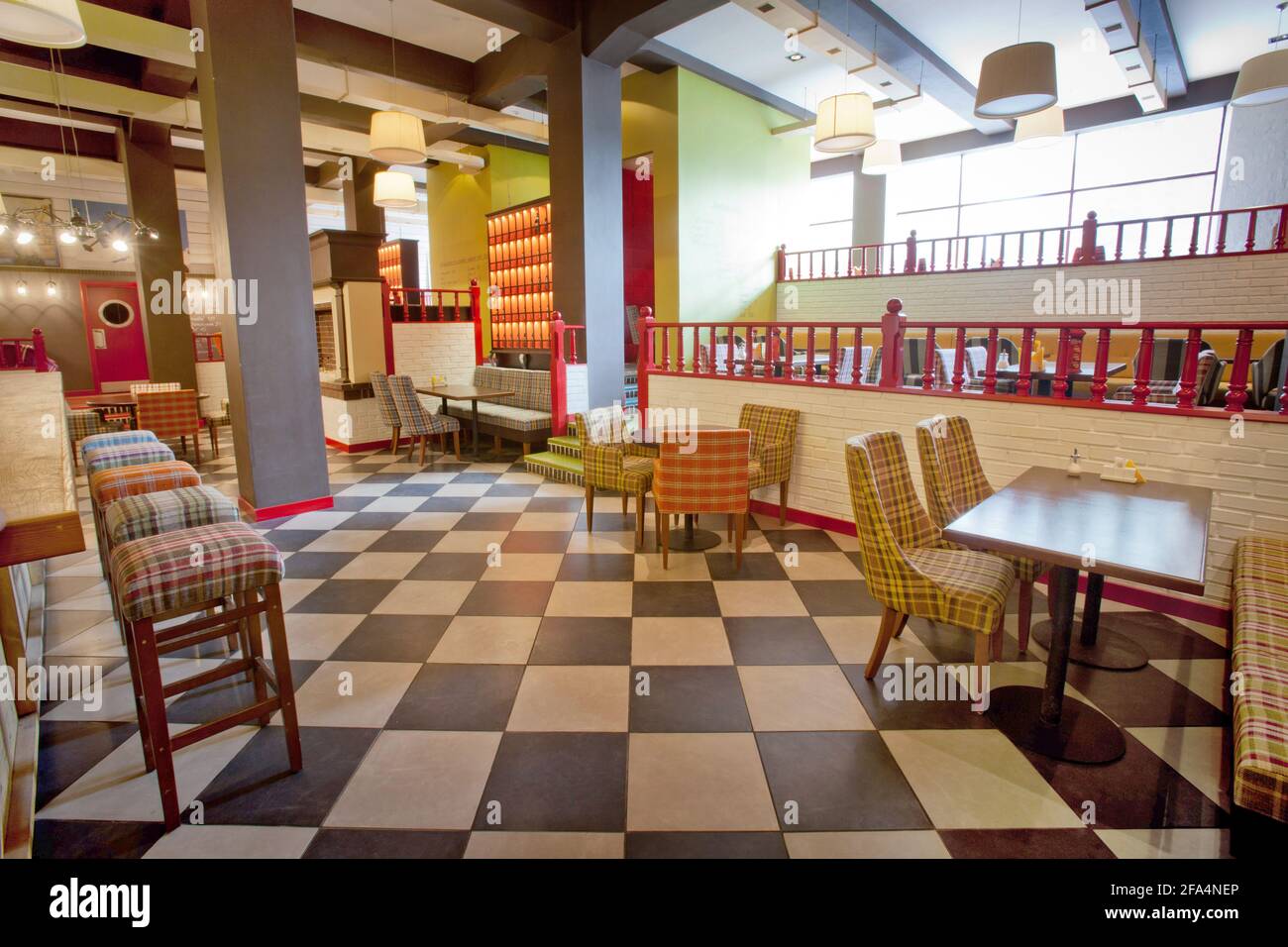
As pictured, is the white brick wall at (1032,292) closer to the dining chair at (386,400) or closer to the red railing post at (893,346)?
the red railing post at (893,346)

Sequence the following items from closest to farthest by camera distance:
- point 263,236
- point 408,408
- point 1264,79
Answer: point 263,236
point 1264,79
point 408,408

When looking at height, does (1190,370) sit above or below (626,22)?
below

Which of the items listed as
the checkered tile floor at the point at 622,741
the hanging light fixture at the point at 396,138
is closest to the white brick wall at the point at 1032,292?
the checkered tile floor at the point at 622,741

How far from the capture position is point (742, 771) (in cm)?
217

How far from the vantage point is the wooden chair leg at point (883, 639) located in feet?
8.68

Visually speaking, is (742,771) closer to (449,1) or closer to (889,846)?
(889,846)

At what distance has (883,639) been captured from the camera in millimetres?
2684

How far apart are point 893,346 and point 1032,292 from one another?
5.27 m

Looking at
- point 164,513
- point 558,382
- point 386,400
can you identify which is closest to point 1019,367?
point 558,382

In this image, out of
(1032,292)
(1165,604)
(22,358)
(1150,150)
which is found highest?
(1150,150)

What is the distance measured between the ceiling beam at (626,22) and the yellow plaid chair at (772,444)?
3795 mm

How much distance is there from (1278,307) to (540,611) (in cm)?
776

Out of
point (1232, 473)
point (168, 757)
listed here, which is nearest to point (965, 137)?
point (1232, 473)

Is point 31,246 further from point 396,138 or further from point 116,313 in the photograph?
point 396,138
